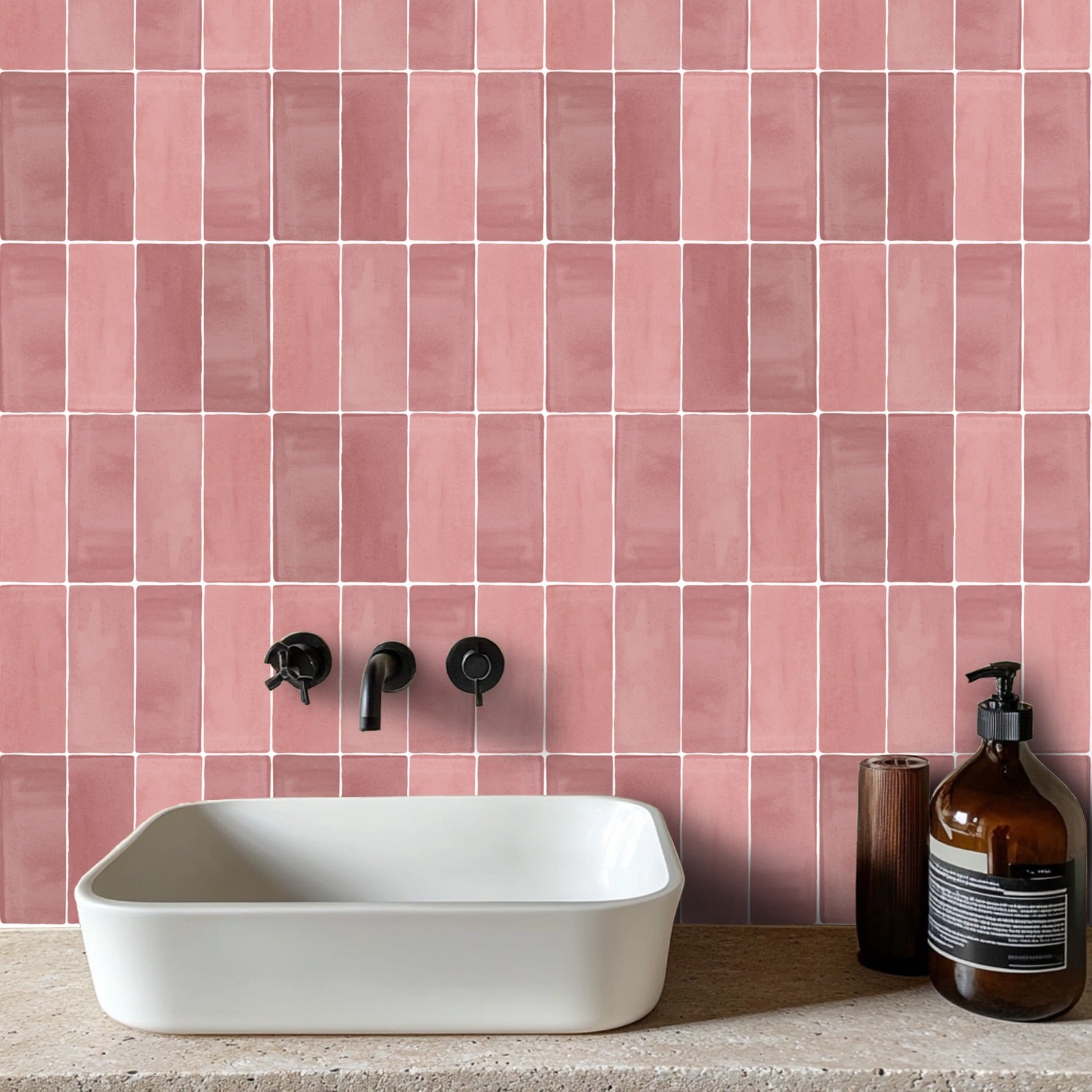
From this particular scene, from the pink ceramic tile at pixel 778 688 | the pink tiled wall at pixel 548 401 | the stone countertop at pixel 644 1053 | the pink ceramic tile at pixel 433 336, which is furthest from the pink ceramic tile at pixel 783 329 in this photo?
the stone countertop at pixel 644 1053

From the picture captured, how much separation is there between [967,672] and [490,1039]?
637mm

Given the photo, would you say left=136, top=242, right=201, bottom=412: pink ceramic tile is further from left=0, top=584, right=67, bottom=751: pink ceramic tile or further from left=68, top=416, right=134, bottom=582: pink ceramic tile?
left=0, top=584, right=67, bottom=751: pink ceramic tile

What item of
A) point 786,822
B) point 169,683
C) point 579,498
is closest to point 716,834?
point 786,822

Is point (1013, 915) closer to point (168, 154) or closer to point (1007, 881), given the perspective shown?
point (1007, 881)

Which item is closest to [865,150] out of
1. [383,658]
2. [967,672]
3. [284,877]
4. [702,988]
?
[967,672]

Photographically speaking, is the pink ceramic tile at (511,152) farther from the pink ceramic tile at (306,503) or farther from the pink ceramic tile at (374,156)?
the pink ceramic tile at (306,503)

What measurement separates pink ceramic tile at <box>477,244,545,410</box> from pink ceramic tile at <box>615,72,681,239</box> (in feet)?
0.36

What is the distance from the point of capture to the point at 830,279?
1089 millimetres

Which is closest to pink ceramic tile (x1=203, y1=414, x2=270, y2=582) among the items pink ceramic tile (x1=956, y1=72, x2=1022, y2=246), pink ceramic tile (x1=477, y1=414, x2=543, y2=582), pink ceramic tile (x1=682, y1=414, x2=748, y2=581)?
pink ceramic tile (x1=477, y1=414, x2=543, y2=582)

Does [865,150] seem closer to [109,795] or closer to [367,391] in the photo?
[367,391]

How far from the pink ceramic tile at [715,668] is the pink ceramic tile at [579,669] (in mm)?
84

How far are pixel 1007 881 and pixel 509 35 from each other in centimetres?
97

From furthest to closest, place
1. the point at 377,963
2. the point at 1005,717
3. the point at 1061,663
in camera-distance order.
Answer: the point at 1061,663
the point at 1005,717
the point at 377,963

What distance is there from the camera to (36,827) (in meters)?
1.09
